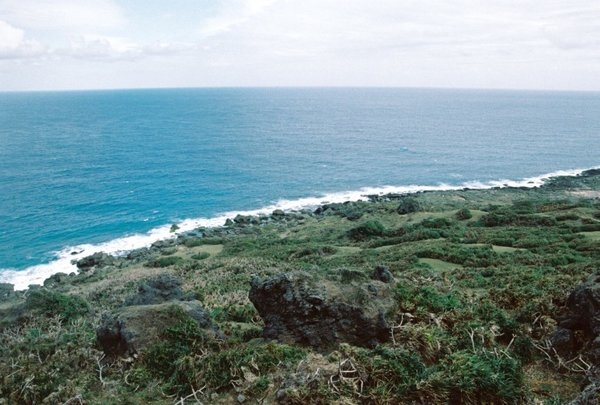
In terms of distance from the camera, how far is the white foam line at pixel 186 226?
48181 mm

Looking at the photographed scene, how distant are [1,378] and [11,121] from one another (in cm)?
19712

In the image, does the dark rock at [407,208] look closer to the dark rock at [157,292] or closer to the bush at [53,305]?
the bush at [53,305]

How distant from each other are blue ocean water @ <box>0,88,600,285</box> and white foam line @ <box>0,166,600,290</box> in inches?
12.1

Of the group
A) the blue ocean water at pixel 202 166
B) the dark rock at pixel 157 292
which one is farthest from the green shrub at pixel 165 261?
the dark rock at pixel 157 292

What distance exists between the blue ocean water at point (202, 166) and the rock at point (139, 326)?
40.1m

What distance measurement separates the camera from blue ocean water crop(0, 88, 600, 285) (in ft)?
201

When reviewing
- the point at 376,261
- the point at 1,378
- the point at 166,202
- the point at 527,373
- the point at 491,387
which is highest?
the point at 491,387

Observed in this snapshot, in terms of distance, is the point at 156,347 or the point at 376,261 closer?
the point at 156,347

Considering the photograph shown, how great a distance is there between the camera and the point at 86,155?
349 ft

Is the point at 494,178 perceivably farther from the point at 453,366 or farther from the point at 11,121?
the point at 11,121

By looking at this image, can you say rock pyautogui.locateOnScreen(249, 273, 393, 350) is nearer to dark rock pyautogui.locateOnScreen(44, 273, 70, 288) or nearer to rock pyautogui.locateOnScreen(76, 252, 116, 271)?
dark rock pyautogui.locateOnScreen(44, 273, 70, 288)

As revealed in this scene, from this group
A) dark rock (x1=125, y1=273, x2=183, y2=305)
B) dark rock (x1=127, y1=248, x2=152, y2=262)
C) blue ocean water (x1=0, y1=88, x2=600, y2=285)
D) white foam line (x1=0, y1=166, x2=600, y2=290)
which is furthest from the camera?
blue ocean water (x1=0, y1=88, x2=600, y2=285)

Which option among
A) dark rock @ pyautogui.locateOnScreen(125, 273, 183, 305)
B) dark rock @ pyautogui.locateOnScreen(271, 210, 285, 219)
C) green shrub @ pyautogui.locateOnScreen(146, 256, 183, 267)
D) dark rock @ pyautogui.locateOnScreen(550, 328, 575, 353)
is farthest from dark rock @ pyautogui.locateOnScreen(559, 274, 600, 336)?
dark rock @ pyautogui.locateOnScreen(271, 210, 285, 219)

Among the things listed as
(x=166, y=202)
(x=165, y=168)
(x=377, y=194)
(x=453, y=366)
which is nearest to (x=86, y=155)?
(x=165, y=168)
